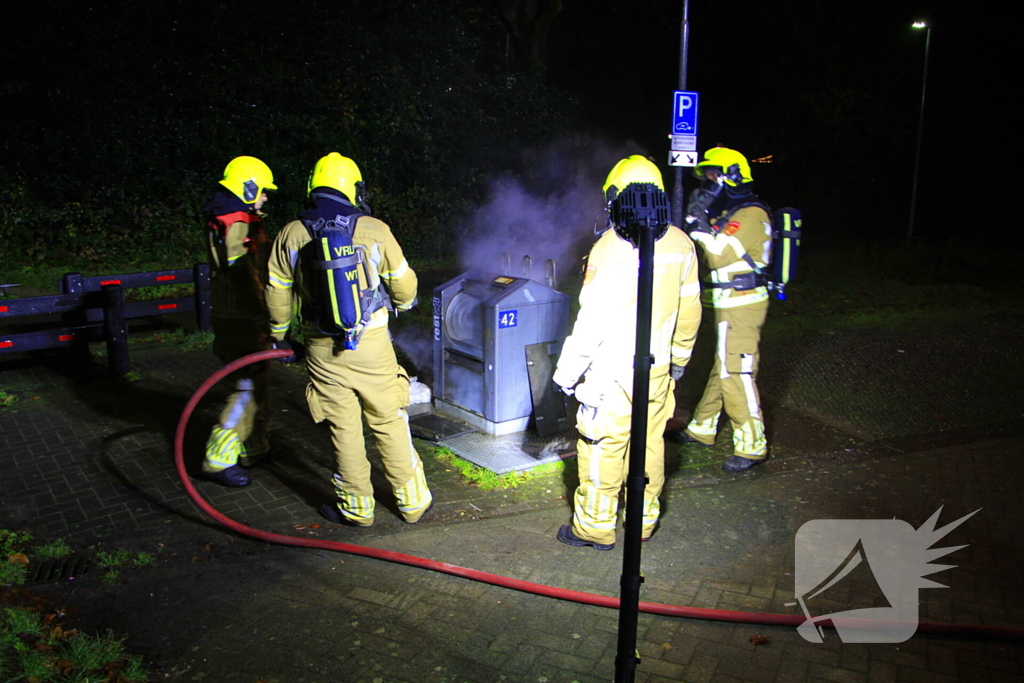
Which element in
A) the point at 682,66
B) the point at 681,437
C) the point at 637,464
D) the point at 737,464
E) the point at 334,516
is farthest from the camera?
the point at 682,66

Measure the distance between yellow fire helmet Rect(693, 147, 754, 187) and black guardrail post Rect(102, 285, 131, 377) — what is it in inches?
215

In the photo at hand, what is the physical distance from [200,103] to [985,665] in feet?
49.6

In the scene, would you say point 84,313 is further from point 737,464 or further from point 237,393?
point 737,464

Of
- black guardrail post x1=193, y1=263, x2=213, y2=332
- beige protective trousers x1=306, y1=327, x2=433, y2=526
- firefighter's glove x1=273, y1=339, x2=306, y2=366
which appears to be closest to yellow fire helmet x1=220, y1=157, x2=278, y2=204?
firefighter's glove x1=273, y1=339, x2=306, y2=366

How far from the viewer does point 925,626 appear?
342cm

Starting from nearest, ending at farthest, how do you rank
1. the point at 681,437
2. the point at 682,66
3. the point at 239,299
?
the point at 239,299, the point at 681,437, the point at 682,66

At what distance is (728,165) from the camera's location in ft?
16.9

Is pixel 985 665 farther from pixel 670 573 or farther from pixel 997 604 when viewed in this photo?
pixel 670 573

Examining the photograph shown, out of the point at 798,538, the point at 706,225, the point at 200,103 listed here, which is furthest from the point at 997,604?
the point at 200,103

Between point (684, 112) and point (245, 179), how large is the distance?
7.38 meters

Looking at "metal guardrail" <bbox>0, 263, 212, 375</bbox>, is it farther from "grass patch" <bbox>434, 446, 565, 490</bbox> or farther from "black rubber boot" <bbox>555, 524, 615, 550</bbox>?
"black rubber boot" <bbox>555, 524, 615, 550</bbox>

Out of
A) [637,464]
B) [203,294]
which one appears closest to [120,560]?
[637,464]

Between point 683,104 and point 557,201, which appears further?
point 557,201

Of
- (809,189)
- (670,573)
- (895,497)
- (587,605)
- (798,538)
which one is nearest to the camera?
(587,605)
